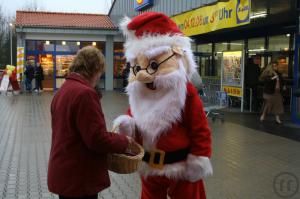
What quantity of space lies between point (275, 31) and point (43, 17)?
53.9 feet

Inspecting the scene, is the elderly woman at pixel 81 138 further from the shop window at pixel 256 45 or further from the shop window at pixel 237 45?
the shop window at pixel 237 45

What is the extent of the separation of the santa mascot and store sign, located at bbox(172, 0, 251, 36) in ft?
24.8

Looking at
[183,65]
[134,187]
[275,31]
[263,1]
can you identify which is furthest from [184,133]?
[275,31]

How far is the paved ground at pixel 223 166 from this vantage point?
5.66 metres

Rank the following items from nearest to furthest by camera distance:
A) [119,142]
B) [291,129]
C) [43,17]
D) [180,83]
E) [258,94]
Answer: [119,142], [180,83], [291,129], [258,94], [43,17]

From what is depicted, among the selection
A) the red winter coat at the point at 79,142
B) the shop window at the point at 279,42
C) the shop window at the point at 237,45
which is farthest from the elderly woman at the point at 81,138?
the shop window at the point at 237,45

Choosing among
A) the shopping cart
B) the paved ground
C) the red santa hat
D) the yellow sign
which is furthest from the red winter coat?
the yellow sign

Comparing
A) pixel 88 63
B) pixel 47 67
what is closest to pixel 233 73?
pixel 88 63

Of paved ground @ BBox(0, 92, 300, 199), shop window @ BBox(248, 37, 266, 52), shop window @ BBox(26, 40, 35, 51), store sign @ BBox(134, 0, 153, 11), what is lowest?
paved ground @ BBox(0, 92, 300, 199)

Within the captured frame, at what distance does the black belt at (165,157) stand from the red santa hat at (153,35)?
0.70 meters

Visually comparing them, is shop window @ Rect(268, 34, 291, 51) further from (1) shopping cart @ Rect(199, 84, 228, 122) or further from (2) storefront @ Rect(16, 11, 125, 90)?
(2) storefront @ Rect(16, 11, 125, 90)

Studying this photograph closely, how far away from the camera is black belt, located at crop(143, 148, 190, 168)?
11.5ft

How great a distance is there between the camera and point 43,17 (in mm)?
27312

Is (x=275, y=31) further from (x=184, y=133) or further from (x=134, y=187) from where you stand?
(x=184, y=133)
